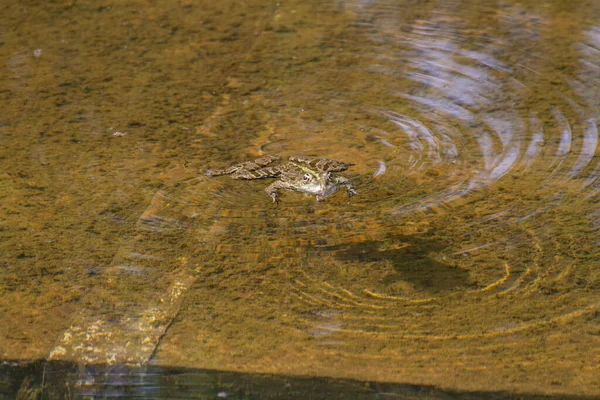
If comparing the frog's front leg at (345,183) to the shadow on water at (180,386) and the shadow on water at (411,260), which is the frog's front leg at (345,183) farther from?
the shadow on water at (180,386)

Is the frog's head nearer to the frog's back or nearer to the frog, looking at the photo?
the frog

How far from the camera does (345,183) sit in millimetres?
4711

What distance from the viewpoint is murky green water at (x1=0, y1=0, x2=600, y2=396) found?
11.3 feet

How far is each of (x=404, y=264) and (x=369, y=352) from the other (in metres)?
0.74

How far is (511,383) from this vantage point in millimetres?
3162

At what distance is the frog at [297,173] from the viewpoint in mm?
4625

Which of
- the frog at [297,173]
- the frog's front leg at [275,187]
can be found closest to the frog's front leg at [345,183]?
the frog at [297,173]

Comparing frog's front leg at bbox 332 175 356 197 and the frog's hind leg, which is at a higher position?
frog's front leg at bbox 332 175 356 197

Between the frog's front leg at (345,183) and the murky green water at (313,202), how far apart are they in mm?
86

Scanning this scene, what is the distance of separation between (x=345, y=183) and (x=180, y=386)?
1930 millimetres

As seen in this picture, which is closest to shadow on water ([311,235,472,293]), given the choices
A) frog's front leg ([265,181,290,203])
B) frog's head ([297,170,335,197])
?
frog's head ([297,170,335,197])

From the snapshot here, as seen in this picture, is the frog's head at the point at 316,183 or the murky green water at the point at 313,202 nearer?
the murky green water at the point at 313,202

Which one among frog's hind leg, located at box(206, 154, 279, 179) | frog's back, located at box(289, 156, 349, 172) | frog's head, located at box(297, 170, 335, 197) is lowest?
frog's hind leg, located at box(206, 154, 279, 179)

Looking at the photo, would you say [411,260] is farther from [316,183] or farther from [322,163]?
[322,163]
